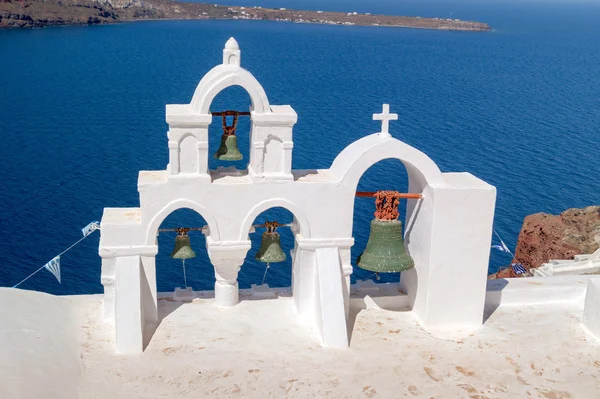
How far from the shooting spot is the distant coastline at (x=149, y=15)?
127m

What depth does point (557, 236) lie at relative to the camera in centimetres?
3362

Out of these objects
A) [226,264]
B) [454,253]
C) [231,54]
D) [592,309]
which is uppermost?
[231,54]

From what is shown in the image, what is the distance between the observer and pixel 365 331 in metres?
16.4

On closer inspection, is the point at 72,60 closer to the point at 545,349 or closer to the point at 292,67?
the point at 292,67

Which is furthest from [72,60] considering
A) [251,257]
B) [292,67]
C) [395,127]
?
[251,257]

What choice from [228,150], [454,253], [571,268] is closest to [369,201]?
[571,268]

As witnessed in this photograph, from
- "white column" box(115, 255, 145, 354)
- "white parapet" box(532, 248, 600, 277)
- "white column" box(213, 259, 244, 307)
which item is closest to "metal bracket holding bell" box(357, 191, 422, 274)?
"white column" box(213, 259, 244, 307)

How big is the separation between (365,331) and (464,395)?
276 cm

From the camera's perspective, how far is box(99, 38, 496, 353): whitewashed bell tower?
1555cm

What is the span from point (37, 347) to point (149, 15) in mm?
145900

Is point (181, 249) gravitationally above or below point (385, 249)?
below

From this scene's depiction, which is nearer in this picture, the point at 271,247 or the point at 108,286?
the point at 108,286

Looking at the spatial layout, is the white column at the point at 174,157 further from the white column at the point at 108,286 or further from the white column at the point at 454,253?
the white column at the point at 454,253

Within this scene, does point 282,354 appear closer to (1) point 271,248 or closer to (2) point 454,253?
(1) point 271,248
